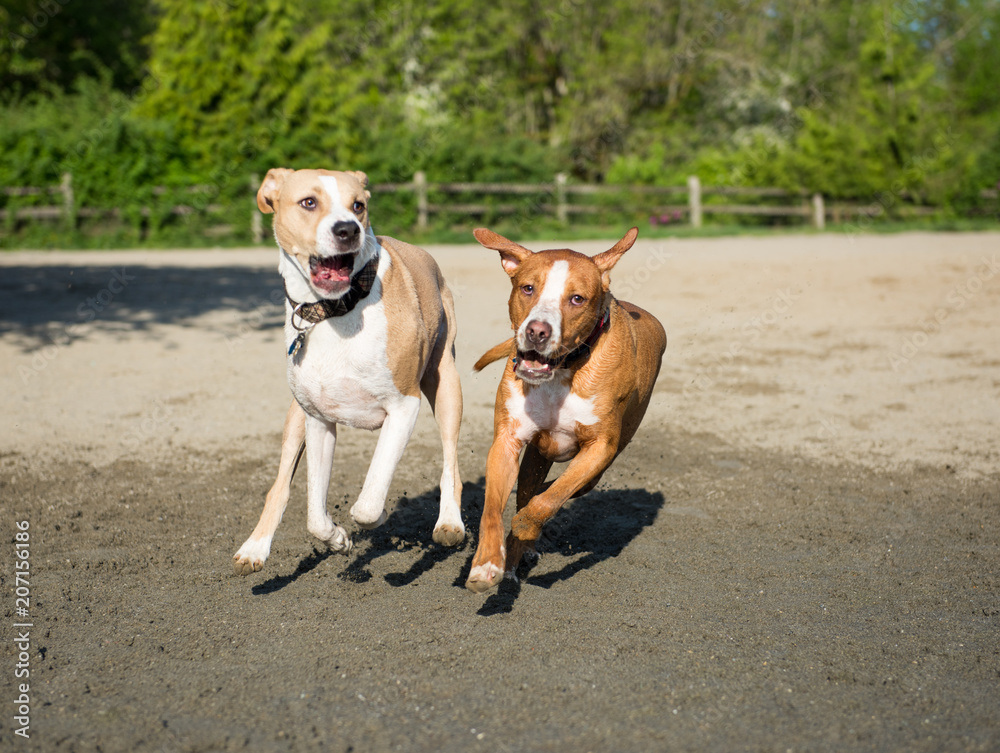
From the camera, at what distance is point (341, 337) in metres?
4.51

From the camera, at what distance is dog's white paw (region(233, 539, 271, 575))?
460cm

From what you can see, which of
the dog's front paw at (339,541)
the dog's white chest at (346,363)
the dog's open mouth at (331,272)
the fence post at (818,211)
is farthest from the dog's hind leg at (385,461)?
the fence post at (818,211)

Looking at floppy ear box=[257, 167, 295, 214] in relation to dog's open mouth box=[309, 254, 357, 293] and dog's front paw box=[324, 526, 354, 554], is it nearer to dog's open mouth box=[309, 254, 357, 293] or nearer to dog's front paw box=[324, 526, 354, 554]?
dog's open mouth box=[309, 254, 357, 293]

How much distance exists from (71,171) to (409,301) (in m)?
23.8

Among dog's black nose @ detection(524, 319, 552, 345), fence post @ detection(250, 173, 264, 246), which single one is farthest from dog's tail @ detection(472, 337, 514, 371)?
fence post @ detection(250, 173, 264, 246)

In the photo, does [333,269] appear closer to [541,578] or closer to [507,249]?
[507,249]

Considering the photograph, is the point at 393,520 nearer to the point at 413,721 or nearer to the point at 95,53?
the point at 413,721

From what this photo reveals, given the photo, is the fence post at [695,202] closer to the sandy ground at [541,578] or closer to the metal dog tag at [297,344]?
the sandy ground at [541,578]

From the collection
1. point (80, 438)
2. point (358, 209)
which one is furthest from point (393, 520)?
point (80, 438)

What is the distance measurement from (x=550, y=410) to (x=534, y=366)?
346 mm

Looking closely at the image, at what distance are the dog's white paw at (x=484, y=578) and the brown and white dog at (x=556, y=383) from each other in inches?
0.7

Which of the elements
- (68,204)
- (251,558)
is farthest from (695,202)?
(251,558)

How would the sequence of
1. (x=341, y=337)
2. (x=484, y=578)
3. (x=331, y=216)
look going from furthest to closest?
(x=341, y=337) < (x=331, y=216) < (x=484, y=578)

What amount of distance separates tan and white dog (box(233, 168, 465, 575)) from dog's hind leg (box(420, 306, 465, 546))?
1 cm
